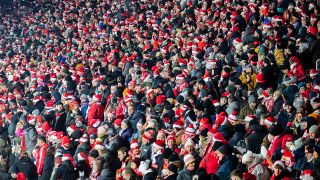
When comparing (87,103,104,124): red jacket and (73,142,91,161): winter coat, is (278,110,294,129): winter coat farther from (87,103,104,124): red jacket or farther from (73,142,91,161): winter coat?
(87,103,104,124): red jacket

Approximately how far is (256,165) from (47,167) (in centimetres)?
522

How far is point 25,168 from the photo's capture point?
45.9 ft

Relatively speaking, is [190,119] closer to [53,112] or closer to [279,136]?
[279,136]

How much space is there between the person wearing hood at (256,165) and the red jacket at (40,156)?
17.3 feet

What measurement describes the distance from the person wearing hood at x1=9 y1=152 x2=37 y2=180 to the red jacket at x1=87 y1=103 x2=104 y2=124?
3.30 m

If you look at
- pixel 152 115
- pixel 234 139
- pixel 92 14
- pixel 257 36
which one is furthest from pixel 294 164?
pixel 92 14

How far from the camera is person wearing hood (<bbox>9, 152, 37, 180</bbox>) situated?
1391 cm

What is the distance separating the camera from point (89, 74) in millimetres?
21453

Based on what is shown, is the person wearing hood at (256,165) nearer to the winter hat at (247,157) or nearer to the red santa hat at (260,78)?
the winter hat at (247,157)

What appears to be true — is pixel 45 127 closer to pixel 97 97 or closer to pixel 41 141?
pixel 41 141

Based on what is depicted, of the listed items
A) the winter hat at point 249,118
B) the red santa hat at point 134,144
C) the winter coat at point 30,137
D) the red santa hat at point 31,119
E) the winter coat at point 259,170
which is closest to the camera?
the winter coat at point 259,170

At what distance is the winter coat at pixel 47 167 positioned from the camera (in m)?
14.0

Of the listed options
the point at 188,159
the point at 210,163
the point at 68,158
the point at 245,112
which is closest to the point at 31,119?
the point at 68,158

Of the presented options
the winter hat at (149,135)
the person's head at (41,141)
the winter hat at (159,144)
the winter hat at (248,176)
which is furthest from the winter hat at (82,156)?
the winter hat at (248,176)
